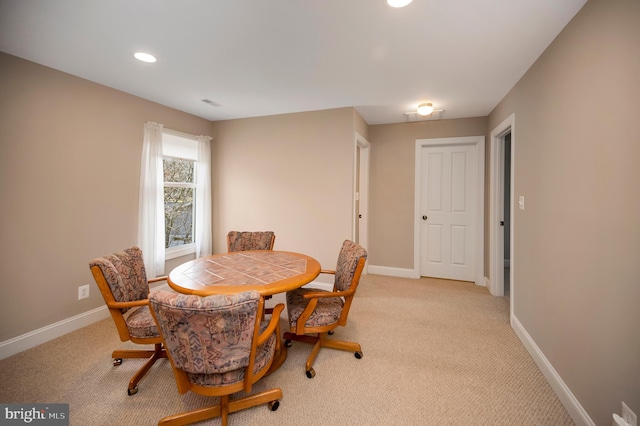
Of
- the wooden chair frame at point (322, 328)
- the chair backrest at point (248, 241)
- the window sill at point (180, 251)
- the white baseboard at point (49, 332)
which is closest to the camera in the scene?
the wooden chair frame at point (322, 328)

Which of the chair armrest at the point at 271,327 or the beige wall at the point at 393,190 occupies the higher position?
the beige wall at the point at 393,190

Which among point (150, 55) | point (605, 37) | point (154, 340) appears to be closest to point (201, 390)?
point (154, 340)

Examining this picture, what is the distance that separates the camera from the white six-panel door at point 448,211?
403cm

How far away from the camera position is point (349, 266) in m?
2.13

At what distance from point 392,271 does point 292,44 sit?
3.51 meters

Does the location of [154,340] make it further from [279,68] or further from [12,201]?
[279,68]

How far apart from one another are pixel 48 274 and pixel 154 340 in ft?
5.19

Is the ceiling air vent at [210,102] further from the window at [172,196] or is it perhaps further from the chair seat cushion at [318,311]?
the chair seat cushion at [318,311]

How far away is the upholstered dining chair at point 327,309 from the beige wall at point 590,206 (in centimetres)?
130

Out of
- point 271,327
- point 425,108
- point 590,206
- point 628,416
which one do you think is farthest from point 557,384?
point 425,108

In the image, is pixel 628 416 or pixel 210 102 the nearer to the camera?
pixel 628 416

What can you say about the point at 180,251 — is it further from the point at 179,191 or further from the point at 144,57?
the point at 144,57

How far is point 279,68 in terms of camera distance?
2.44 m

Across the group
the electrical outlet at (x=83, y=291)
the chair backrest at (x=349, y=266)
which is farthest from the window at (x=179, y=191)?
the chair backrest at (x=349, y=266)
